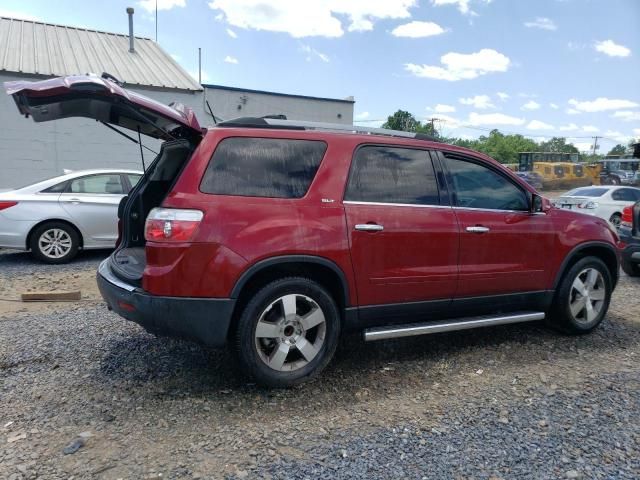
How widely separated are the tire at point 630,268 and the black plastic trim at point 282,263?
5.85m

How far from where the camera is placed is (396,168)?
12.8 ft

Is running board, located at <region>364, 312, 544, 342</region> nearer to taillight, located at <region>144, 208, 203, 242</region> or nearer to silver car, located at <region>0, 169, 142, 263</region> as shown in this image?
taillight, located at <region>144, 208, 203, 242</region>

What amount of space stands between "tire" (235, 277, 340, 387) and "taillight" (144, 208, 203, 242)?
620mm

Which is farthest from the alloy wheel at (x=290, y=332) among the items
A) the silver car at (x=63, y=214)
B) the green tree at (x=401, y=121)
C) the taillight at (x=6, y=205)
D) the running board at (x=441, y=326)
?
the green tree at (x=401, y=121)

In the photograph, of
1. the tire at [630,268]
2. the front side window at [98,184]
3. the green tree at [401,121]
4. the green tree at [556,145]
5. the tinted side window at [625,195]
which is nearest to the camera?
the tire at [630,268]

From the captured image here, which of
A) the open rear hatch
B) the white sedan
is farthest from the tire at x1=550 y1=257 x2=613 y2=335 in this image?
the white sedan

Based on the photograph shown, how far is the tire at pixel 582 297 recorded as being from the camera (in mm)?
4621

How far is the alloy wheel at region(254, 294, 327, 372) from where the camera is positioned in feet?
11.2

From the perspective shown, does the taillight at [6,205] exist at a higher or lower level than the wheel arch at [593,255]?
higher

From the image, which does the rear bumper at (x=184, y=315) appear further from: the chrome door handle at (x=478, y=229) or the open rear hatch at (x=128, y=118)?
the chrome door handle at (x=478, y=229)

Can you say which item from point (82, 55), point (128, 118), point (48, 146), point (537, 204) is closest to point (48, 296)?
point (128, 118)

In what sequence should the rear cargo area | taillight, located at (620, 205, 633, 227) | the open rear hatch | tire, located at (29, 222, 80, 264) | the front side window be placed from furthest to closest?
the front side window
tire, located at (29, 222, 80, 264)
taillight, located at (620, 205, 633, 227)
the rear cargo area
the open rear hatch

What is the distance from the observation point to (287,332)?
3482 millimetres

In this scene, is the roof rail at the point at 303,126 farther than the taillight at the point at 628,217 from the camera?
No
